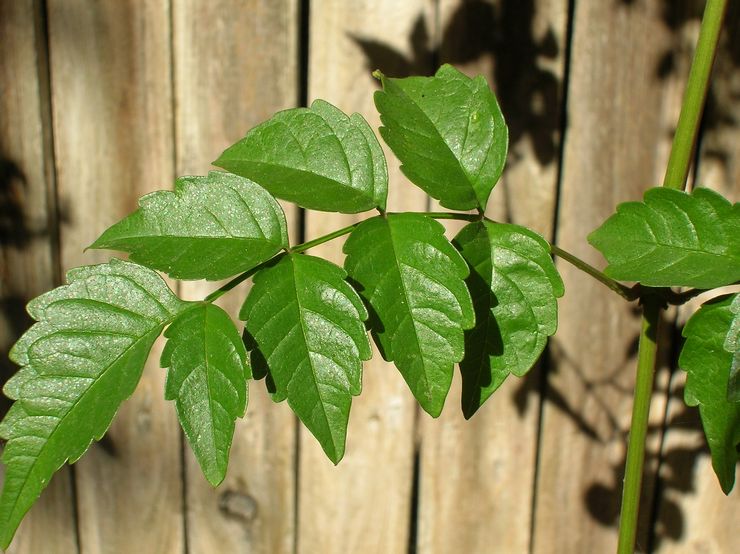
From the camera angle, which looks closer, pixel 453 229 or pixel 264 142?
pixel 264 142

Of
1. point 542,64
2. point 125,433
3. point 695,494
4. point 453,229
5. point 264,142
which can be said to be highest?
point 542,64

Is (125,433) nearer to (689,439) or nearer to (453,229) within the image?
(453,229)

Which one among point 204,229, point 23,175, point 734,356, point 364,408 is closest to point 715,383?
point 734,356

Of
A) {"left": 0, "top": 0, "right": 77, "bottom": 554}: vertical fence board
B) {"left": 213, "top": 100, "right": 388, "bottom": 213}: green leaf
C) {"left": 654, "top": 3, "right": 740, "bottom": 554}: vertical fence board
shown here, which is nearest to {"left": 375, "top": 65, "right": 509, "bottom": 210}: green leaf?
{"left": 213, "top": 100, "right": 388, "bottom": 213}: green leaf

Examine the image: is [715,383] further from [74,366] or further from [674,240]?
[74,366]

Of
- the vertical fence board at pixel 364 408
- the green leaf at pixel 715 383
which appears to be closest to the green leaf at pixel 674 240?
the green leaf at pixel 715 383

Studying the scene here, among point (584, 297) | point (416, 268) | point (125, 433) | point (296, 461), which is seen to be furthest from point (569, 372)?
point (416, 268)
